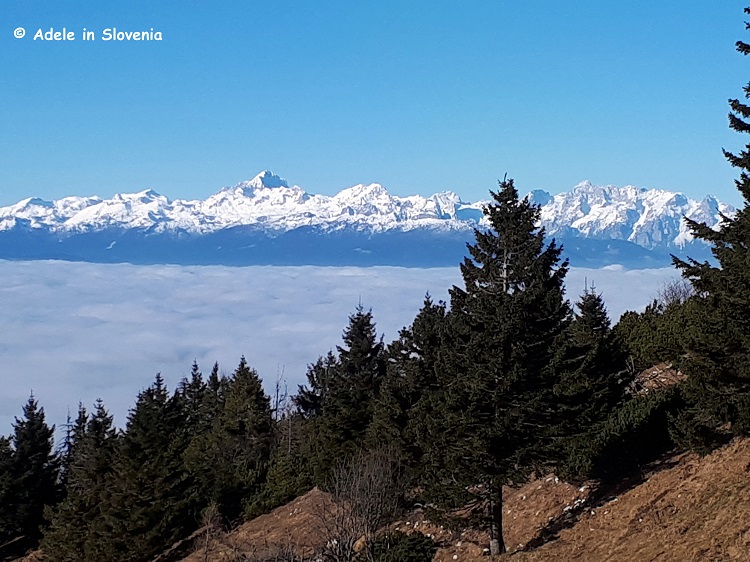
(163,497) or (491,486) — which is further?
(163,497)

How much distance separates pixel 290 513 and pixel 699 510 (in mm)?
26263

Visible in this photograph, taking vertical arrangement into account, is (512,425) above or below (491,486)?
above

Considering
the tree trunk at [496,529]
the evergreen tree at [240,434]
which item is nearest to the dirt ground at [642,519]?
the tree trunk at [496,529]

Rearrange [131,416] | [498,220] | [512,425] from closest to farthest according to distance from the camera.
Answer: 1. [512,425]
2. [498,220]
3. [131,416]

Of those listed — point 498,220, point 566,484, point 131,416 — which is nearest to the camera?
point 498,220

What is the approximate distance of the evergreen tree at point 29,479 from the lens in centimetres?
5159

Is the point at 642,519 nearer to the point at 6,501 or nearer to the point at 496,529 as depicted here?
the point at 496,529

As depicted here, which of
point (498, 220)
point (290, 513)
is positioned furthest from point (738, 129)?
point (290, 513)

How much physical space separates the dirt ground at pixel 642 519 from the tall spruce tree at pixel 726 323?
2016 millimetres

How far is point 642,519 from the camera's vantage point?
782 inches

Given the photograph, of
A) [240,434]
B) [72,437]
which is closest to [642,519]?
[240,434]

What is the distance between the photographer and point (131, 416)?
42938 millimetres

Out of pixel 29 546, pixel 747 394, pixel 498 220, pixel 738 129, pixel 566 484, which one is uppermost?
pixel 738 129

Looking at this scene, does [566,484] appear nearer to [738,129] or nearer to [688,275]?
[688,275]
